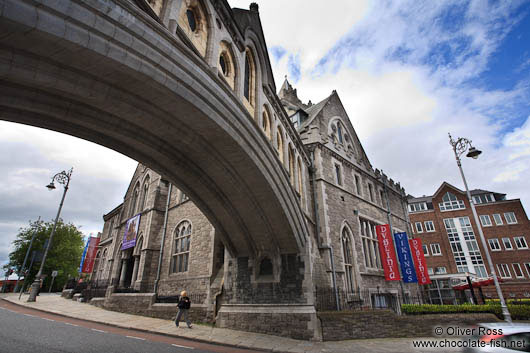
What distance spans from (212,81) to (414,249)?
17.5m

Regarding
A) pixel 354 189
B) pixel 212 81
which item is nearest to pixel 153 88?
pixel 212 81

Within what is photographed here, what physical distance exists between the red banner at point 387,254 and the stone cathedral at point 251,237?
798 mm

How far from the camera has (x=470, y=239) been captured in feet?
98.4

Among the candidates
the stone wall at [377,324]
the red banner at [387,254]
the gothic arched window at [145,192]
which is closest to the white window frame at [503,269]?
the red banner at [387,254]

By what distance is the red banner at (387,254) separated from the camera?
15078 millimetres

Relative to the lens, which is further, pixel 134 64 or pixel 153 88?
pixel 153 88

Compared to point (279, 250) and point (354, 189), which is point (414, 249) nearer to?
point (354, 189)

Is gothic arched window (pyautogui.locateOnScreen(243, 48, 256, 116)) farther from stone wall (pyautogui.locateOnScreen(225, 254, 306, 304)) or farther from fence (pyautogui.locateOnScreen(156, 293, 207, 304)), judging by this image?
fence (pyautogui.locateOnScreen(156, 293, 207, 304))

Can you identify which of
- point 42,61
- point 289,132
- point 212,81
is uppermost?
point 289,132

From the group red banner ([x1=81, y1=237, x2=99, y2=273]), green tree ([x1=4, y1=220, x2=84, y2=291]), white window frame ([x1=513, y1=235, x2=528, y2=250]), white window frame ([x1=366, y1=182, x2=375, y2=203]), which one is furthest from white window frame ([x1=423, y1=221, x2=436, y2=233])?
green tree ([x1=4, y1=220, x2=84, y2=291])

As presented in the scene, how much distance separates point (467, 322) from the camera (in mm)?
10031

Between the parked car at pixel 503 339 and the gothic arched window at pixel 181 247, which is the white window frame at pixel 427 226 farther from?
the parked car at pixel 503 339

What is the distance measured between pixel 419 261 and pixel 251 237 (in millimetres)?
13092

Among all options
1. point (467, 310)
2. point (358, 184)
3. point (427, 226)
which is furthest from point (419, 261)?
point (427, 226)
